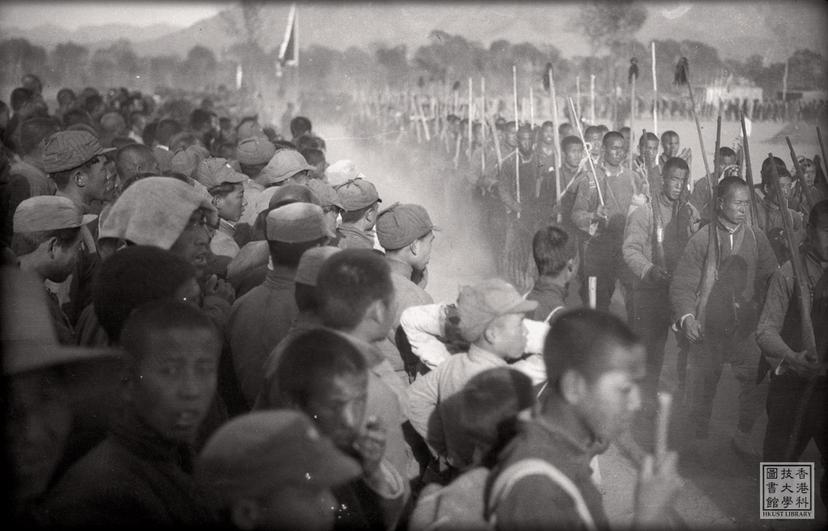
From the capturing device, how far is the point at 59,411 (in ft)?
7.06

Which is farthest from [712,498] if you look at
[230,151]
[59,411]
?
[230,151]

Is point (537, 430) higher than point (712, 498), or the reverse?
point (537, 430)

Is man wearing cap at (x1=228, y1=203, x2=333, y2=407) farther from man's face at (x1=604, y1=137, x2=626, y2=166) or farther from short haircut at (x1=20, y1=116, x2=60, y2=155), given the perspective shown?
man's face at (x1=604, y1=137, x2=626, y2=166)

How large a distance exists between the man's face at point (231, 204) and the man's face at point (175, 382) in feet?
10.5

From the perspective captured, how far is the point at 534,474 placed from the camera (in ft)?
6.18

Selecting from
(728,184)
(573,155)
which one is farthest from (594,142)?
(728,184)

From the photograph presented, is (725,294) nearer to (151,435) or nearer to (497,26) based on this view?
(151,435)

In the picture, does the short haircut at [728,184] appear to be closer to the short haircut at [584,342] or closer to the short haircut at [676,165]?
the short haircut at [676,165]

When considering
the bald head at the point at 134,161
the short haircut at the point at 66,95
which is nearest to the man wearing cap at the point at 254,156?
the bald head at the point at 134,161

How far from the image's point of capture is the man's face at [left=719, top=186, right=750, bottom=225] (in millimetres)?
5406

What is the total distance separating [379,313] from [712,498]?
2668 mm

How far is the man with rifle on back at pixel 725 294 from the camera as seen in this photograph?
17.6 ft

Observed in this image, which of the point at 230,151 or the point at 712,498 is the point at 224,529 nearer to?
the point at 712,498

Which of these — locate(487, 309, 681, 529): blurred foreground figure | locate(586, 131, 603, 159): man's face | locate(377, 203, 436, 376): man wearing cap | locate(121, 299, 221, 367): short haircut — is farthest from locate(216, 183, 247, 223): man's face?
locate(586, 131, 603, 159): man's face
